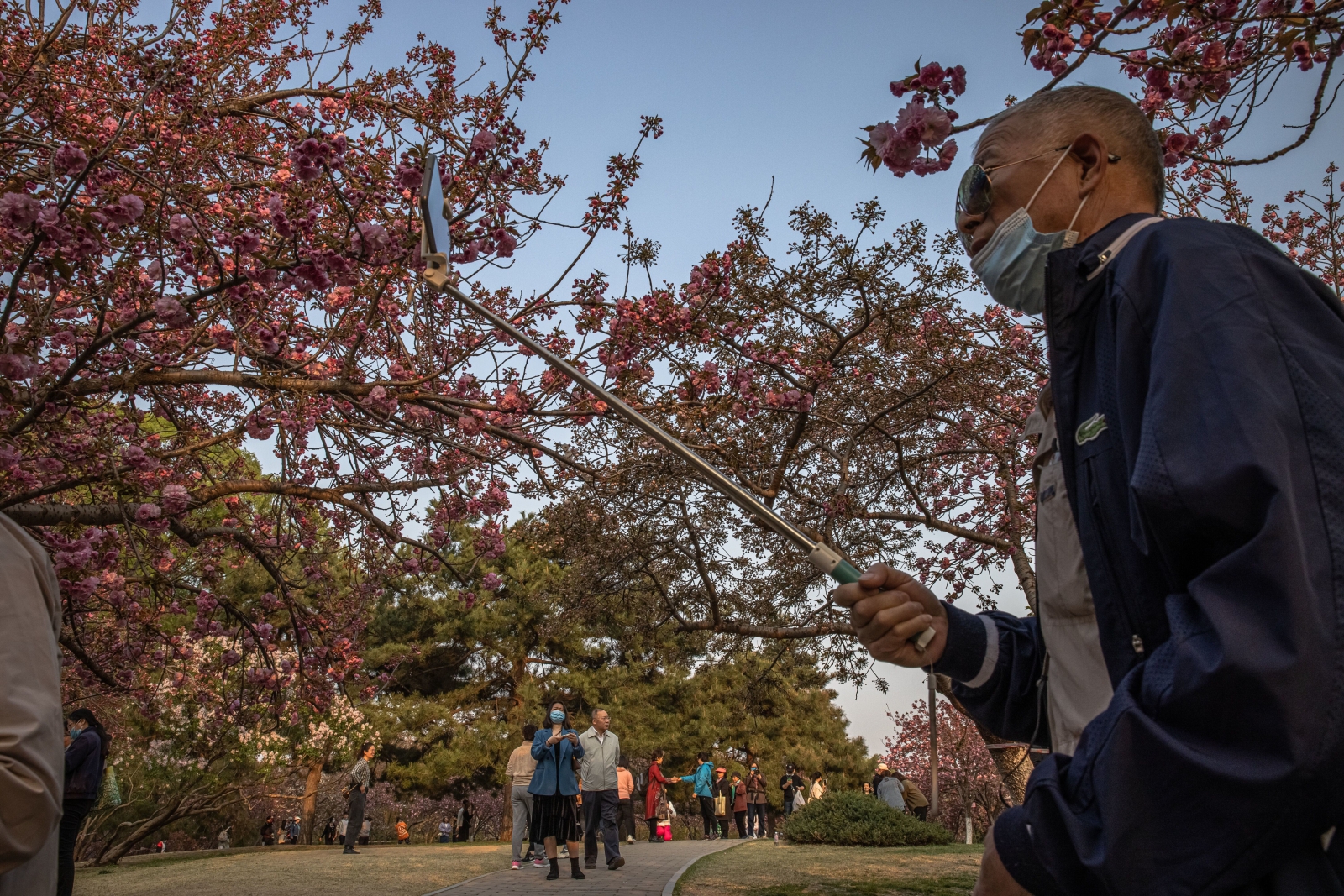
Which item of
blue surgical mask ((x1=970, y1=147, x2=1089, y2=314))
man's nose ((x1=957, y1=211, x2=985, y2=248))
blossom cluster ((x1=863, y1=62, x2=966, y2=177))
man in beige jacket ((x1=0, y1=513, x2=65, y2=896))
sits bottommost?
man in beige jacket ((x1=0, y1=513, x2=65, y2=896))

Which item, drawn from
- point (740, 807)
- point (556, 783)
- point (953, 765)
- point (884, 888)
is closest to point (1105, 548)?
point (884, 888)

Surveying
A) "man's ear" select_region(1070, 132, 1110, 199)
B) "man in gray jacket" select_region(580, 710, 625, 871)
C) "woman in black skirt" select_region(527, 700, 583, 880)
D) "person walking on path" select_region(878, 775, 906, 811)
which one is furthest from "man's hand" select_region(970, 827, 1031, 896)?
"person walking on path" select_region(878, 775, 906, 811)

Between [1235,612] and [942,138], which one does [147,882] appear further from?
[1235,612]

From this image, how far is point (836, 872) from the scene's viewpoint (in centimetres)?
964

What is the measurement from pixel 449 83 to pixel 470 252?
1.68m

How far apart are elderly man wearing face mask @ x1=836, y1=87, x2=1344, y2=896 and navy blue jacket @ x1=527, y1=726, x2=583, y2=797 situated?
31.5 feet

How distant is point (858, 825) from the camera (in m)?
14.3

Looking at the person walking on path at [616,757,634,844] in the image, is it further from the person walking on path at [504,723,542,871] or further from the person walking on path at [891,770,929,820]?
the person walking on path at [891,770,929,820]

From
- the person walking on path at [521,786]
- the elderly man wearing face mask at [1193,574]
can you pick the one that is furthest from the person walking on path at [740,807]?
the elderly man wearing face mask at [1193,574]

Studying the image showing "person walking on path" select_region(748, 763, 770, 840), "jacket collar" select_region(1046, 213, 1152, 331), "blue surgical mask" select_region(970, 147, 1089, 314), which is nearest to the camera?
"jacket collar" select_region(1046, 213, 1152, 331)

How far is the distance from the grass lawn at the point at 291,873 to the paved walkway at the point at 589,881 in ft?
1.30

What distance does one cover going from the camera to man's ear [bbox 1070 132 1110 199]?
1.56 metres

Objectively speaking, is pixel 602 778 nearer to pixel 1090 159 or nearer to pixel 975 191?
pixel 975 191

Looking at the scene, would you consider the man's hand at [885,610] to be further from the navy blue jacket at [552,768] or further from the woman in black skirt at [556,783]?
the navy blue jacket at [552,768]
